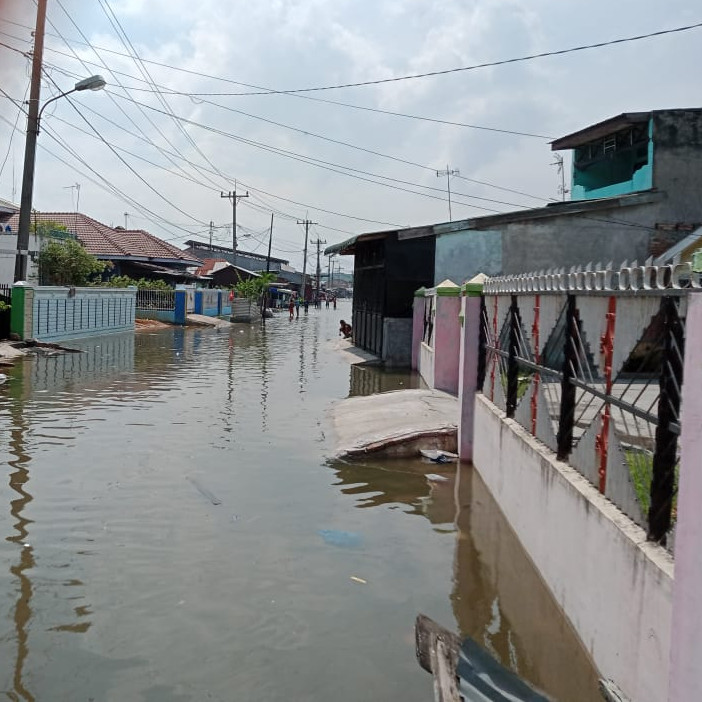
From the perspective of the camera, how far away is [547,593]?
548 cm

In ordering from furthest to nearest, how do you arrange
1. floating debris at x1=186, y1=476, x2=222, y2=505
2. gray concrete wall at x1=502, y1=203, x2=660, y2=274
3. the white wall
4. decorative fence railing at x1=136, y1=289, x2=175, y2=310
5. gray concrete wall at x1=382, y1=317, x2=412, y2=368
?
decorative fence railing at x1=136, y1=289, x2=175, y2=310, gray concrete wall at x1=382, y1=317, x2=412, y2=368, gray concrete wall at x1=502, y1=203, x2=660, y2=274, floating debris at x1=186, y1=476, x2=222, y2=505, the white wall

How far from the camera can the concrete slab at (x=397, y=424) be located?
10094mm

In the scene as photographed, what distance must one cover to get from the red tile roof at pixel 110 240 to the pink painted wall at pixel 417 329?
23192 millimetres

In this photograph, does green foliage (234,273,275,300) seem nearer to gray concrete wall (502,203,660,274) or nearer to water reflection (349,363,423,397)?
water reflection (349,363,423,397)

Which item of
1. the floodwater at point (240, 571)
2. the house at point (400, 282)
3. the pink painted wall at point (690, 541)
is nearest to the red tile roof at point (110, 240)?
the house at point (400, 282)

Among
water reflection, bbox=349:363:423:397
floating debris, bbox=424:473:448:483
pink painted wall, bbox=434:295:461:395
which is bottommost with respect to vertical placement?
floating debris, bbox=424:473:448:483

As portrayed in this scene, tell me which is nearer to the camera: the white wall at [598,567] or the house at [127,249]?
the white wall at [598,567]

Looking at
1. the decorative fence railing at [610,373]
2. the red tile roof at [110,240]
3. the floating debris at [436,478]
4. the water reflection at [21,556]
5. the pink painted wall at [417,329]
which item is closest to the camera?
the decorative fence railing at [610,373]

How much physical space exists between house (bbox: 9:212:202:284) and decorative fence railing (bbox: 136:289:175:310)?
7.48 ft

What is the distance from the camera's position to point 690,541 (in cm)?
313

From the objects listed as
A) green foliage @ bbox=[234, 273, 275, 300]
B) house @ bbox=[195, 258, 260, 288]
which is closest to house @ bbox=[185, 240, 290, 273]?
house @ bbox=[195, 258, 260, 288]

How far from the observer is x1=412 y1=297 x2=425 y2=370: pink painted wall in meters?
21.8

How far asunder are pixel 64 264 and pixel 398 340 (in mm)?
14759

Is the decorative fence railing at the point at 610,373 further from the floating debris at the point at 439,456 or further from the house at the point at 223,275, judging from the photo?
Answer: the house at the point at 223,275
